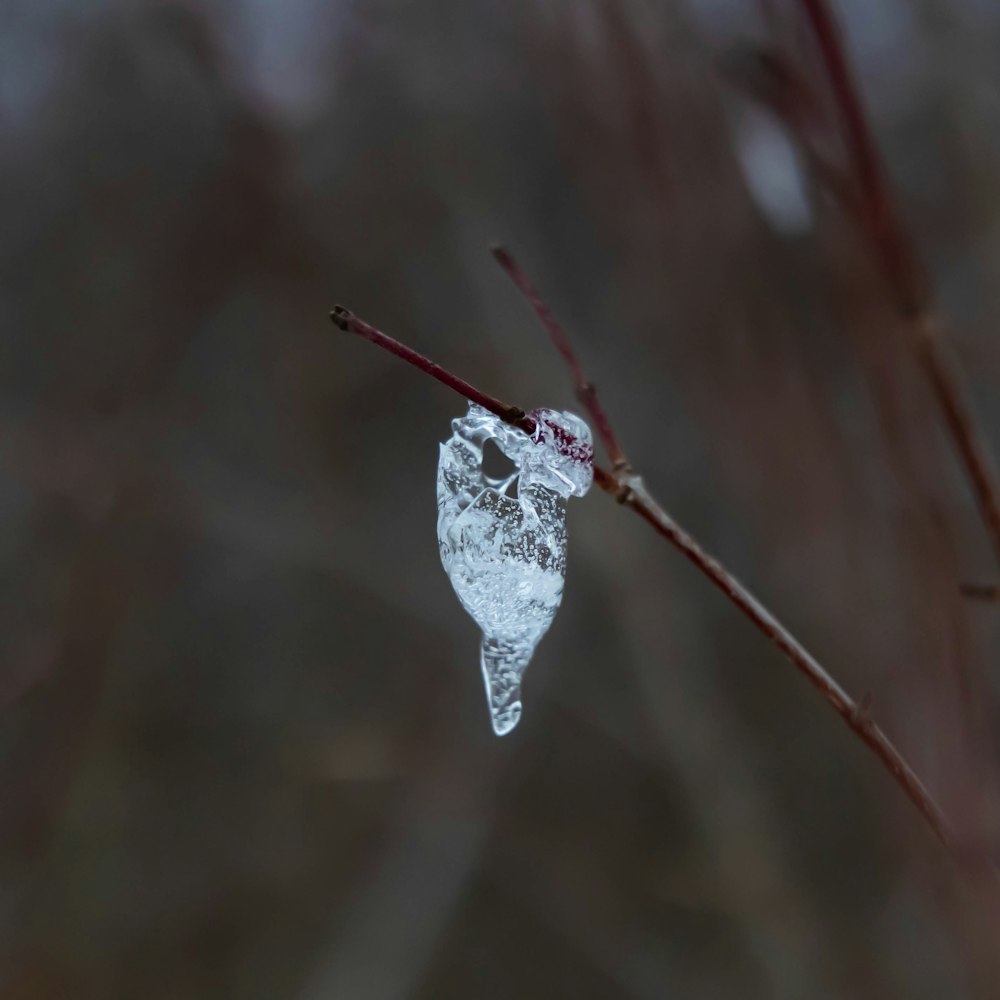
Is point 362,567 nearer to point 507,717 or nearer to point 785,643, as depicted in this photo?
point 507,717

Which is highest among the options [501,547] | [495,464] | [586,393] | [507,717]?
[495,464]

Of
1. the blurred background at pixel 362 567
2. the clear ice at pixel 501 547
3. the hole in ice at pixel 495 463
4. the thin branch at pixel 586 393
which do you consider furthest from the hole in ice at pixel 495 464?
the thin branch at pixel 586 393

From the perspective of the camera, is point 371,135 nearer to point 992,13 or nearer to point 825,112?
point 992,13

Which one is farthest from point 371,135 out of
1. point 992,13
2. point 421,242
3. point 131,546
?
point 992,13

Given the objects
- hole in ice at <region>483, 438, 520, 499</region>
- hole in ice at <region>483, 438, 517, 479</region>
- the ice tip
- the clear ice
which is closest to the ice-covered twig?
the clear ice

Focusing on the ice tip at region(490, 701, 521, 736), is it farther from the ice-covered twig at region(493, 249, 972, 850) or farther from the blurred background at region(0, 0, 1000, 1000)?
the blurred background at region(0, 0, 1000, 1000)

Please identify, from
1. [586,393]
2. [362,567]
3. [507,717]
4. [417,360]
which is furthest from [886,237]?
[362,567]
